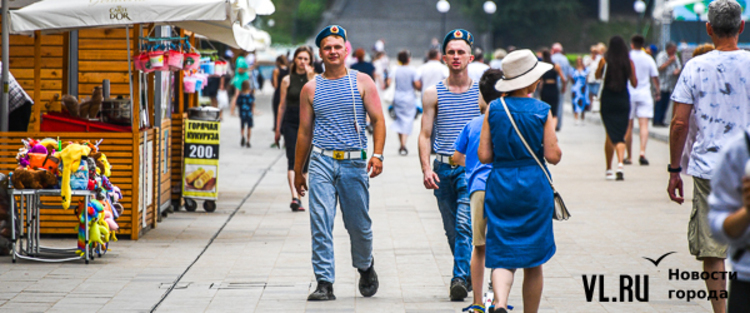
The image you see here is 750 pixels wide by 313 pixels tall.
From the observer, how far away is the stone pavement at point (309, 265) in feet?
19.9

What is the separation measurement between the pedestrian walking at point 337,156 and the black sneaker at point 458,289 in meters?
0.54

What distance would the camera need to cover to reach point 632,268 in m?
7.18

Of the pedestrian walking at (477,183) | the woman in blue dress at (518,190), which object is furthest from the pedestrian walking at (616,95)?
the woman in blue dress at (518,190)

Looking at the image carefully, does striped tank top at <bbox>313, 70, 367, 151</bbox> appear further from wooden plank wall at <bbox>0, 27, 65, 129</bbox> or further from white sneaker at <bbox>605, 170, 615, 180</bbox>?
white sneaker at <bbox>605, 170, 615, 180</bbox>

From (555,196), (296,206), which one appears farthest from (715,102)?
(296,206)

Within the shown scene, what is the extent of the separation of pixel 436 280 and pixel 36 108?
3.80 m

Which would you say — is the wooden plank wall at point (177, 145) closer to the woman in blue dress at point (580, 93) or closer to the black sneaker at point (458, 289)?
the black sneaker at point (458, 289)

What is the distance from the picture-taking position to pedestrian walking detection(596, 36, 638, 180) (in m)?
13.0

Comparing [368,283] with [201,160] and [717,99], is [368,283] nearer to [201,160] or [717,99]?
[717,99]

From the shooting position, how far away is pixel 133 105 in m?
8.45

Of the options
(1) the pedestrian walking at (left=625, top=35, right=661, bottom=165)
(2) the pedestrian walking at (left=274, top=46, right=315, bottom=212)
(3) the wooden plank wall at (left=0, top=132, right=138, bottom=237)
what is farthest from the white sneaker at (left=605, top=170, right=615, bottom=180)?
(3) the wooden plank wall at (left=0, top=132, right=138, bottom=237)

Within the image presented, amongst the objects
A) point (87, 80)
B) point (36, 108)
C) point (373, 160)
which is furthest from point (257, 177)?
point (373, 160)

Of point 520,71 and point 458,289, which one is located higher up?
point 520,71

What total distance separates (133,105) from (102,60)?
3.04 meters
